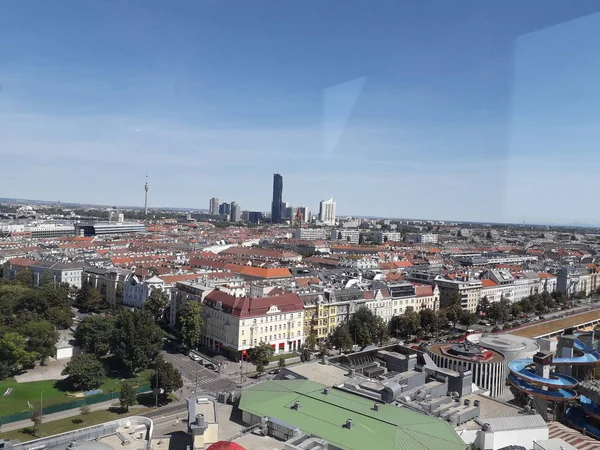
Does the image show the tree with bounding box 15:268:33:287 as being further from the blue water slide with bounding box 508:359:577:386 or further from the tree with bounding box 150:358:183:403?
A: the blue water slide with bounding box 508:359:577:386

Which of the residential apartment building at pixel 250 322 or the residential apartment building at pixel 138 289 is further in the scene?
the residential apartment building at pixel 138 289

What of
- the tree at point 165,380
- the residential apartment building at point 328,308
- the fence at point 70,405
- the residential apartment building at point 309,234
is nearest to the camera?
the fence at point 70,405

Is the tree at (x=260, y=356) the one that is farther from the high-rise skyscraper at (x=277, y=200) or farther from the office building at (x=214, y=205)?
the office building at (x=214, y=205)

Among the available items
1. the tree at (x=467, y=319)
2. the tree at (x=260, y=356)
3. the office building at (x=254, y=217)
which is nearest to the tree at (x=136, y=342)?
the tree at (x=260, y=356)

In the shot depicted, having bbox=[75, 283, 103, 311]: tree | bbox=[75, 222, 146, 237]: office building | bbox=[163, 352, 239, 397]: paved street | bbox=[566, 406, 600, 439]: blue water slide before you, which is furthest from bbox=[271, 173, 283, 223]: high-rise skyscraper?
bbox=[566, 406, 600, 439]: blue water slide

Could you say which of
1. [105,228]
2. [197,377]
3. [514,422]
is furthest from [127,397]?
[105,228]

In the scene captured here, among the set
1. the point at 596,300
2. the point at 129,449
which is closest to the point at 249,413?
the point at 129,449
